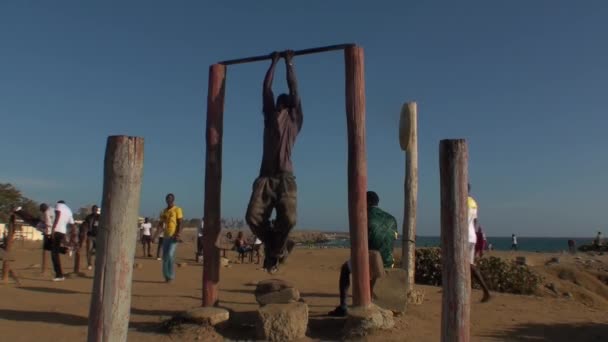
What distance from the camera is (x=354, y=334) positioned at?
6770mm

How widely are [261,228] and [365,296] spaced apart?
5.51 ft

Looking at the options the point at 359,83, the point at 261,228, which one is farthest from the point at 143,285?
the point at 359,83

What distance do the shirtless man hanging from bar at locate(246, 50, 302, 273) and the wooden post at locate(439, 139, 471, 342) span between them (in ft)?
9.01

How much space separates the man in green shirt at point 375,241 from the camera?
769cm

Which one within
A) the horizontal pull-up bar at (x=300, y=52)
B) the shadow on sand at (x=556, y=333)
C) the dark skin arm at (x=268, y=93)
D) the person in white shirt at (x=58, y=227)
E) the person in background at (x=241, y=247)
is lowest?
the shadow on sand at (x=556, y=333)

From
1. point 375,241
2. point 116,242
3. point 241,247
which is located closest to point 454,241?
point 375,241

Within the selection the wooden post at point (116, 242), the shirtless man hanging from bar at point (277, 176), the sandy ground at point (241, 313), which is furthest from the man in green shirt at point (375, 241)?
the wooden post at point (116, 242)

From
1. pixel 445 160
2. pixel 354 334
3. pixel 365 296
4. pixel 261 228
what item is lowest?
pixel 354 334

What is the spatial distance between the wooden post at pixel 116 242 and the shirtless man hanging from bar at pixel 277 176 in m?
2.38

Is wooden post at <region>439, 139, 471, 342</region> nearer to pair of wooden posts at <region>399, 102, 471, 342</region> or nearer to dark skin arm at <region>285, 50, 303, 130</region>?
pair of wooden posts at <region>399, 102, 471, 342</region>

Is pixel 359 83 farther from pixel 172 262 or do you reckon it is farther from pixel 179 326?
pixel 172 262

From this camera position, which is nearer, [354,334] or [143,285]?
[354,334]

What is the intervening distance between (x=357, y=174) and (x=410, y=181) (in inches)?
132

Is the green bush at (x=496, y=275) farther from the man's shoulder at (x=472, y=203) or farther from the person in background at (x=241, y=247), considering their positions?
the person in background at (x=241, y=247)
